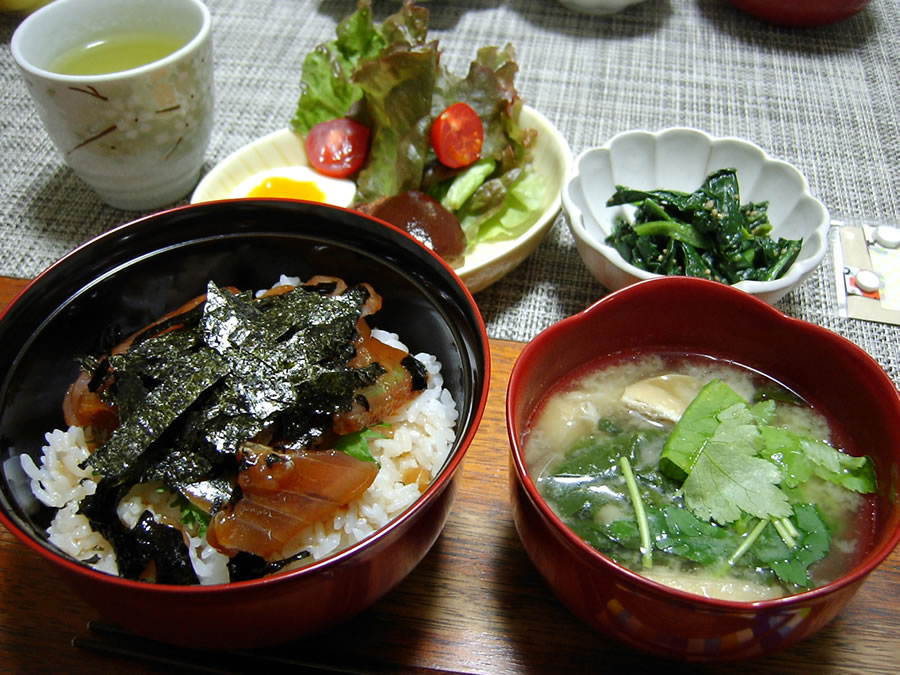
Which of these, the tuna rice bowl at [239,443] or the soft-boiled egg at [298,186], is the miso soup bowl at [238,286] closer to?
the tuna rice bowl at [239,443]

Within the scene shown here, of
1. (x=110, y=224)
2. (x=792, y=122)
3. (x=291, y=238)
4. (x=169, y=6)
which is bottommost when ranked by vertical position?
(x=110, y=224)

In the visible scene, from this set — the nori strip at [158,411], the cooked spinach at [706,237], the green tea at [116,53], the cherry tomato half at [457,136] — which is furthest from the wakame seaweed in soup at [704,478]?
the green tea at [116,53]

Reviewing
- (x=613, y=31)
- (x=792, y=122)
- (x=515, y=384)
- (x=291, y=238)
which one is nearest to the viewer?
(x=515, y=384)

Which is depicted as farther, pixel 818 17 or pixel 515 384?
pixel 818 17

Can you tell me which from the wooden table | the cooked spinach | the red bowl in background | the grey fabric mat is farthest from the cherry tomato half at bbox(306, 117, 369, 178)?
the red bowl in background

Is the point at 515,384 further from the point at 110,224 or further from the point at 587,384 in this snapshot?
the point at 110,224

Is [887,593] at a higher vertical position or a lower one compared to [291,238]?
lower

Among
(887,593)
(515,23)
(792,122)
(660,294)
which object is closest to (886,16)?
(792,122)

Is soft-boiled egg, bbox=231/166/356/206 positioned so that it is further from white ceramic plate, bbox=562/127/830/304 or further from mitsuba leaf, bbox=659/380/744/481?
mitsuba leaf, bbox=659/380/744/481
